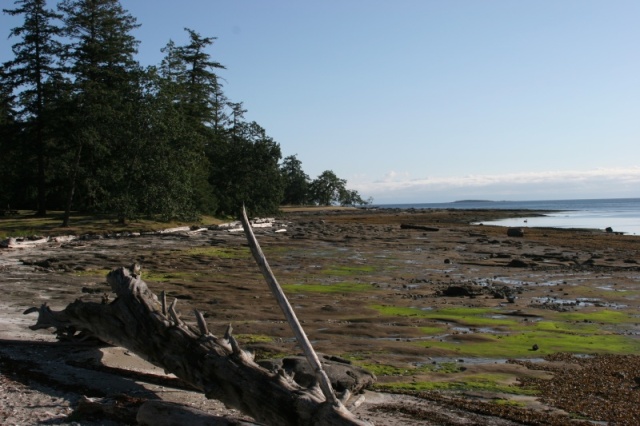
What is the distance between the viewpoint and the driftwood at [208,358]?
596 cm

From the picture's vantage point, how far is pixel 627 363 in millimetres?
11047

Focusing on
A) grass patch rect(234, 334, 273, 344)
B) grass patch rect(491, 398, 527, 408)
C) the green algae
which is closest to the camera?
grass patch rect(491, 398, 527, 408)

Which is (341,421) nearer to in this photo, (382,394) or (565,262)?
(382,394)

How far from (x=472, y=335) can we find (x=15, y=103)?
4253 cm

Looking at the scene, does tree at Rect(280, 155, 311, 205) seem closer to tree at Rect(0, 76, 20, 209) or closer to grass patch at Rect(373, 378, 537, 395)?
tree at Rect(0, 76, 20, 209)

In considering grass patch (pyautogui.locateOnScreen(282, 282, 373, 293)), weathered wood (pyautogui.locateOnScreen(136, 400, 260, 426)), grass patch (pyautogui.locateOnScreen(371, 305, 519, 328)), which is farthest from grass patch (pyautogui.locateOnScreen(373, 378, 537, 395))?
grass patch (pyautogui.locateOnScreen(282, 282, 373, 293))

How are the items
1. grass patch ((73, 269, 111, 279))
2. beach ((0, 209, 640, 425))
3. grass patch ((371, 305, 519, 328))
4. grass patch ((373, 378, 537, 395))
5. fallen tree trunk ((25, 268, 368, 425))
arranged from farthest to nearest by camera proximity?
1. grass patch ((73, 269, 111, 279))
2. grass patch ((371, 305, 519, 328))
3. grass patch ((373, 378, 537, 395))
4. beach ((0, 209, 640, 425))
5. fallen tree trunk ((25, 268, 368, 425))

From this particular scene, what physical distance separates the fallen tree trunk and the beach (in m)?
0.60

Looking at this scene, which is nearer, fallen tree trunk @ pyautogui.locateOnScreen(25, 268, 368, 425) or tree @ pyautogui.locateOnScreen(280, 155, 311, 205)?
fallen tree trunk @ pyautogui.locateOnScreen(25, 268, 368, 425)

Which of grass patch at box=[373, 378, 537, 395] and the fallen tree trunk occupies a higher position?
the fallen tree trunk

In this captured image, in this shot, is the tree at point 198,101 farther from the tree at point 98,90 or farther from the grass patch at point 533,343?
the grass patch at point 533,343

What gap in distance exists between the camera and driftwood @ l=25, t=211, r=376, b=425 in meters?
5.96

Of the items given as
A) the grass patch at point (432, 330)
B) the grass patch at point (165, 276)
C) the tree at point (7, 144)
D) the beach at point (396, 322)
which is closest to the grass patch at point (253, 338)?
the beach at point (396, 322)

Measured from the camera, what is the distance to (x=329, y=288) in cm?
1964
